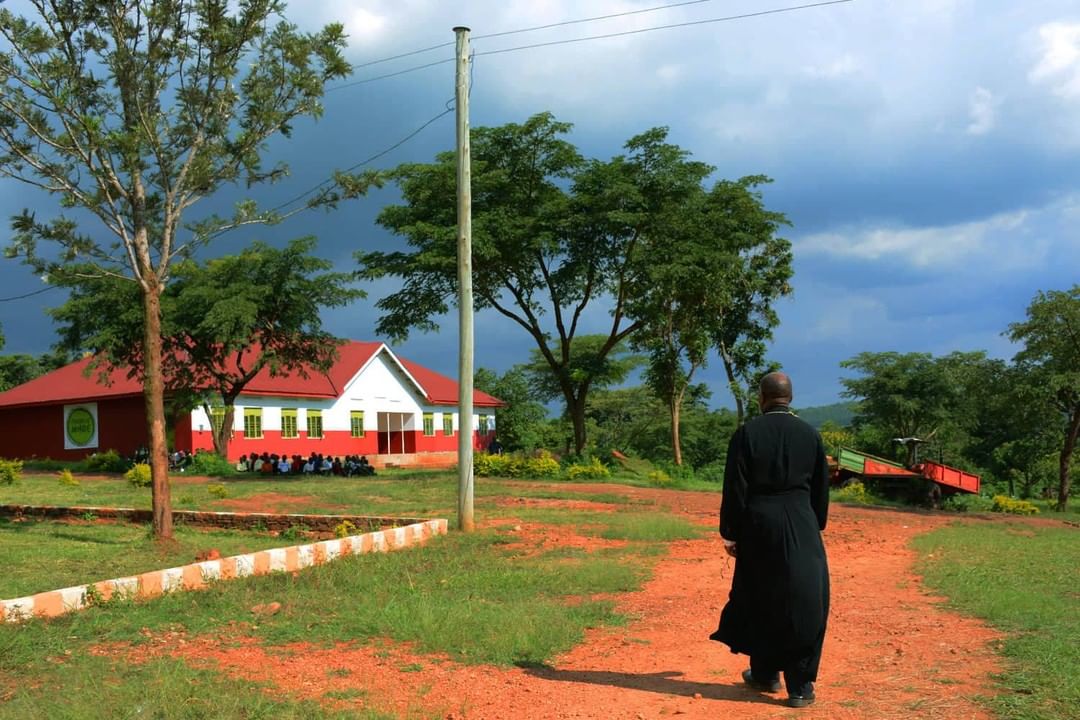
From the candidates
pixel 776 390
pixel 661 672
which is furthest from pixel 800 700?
pixel 776 390

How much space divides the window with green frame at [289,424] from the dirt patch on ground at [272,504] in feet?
54.1

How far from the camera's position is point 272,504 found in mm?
17406

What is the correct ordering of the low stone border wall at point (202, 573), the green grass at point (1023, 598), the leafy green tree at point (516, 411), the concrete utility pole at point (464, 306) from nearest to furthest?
the green grass at point (1023, 598), the low stone border wall at point (202, 573), the concrete utility pole at point (464, 306), the leafy green tree at point (516, 411)

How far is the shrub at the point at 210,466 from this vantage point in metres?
26.9

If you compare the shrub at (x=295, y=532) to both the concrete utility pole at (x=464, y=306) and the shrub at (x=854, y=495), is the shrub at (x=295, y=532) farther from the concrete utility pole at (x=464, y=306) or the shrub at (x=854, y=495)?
the shrub at (x=854, y=495)

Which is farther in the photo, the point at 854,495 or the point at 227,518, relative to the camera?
the point at 854,495

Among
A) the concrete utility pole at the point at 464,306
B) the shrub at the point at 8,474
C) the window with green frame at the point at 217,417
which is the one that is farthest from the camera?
the window with green frame at the point at 217,417

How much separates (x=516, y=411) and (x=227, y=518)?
3639cm

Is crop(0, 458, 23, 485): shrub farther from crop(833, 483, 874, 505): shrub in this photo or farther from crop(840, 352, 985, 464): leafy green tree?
crop(840, 352, 985, 464): leafy green tree

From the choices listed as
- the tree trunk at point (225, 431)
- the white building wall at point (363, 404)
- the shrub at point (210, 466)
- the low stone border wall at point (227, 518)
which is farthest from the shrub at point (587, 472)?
the low stone border wall at point (227, 518)

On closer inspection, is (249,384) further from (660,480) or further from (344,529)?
(344,529)

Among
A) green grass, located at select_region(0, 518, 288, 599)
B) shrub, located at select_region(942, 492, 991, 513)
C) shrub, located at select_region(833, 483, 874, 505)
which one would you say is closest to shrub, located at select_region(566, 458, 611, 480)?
shrub, located at select_region(833, 483, 874, 505)

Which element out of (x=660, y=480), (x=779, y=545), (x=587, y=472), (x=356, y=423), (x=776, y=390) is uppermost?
(x=776, y=390)

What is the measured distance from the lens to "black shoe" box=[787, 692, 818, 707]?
15.9 feet
